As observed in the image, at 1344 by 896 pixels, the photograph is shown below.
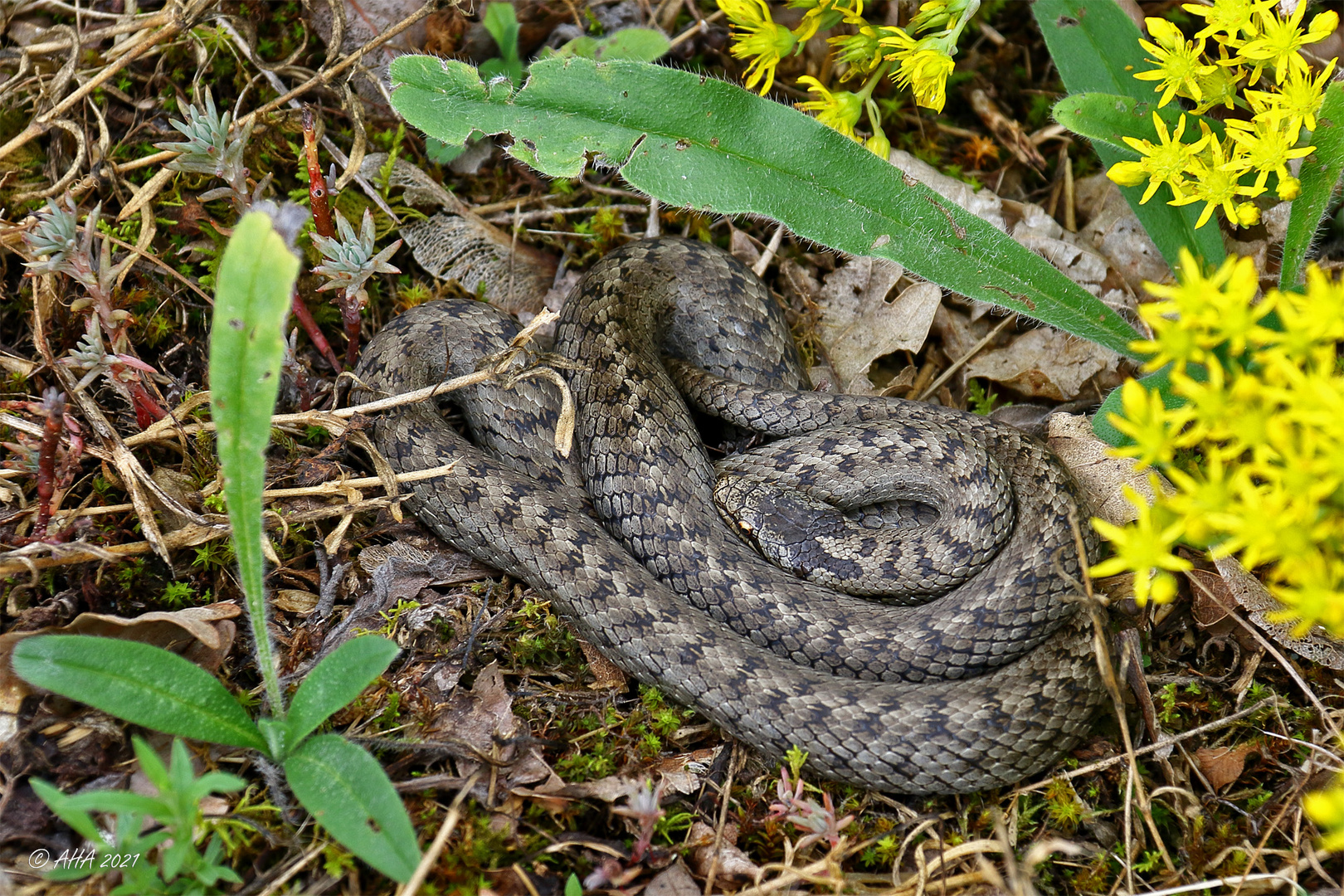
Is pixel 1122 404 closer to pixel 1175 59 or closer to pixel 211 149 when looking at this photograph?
pixel 1175 59

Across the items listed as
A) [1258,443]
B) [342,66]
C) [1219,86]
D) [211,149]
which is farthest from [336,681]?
[1219,86]

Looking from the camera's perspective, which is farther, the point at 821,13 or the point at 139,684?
the point at 821,13

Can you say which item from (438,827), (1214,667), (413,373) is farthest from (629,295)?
(1214,667)

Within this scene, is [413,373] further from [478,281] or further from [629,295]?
[629,295]

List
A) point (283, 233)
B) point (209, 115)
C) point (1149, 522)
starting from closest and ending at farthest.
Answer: point (1149, 522)
point (283, 233)
point (209, 115)

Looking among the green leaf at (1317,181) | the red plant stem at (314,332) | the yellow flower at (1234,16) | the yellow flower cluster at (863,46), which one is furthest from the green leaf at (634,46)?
the green leaf at (1317,181)

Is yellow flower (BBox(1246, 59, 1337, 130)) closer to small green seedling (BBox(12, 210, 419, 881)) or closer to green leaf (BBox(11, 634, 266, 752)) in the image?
small green seedling (BBox(12, 210, 419, 881))

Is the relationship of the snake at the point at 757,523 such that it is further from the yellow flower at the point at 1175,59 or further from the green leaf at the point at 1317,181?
the yellow flower at the point at 1175,59
